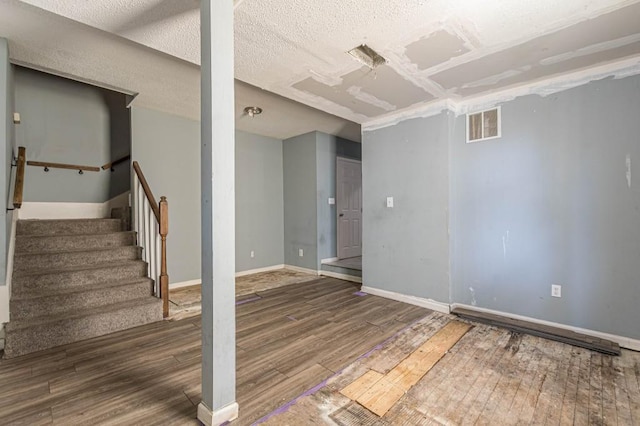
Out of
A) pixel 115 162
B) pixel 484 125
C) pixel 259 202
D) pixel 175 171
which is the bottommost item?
pixel 259 202

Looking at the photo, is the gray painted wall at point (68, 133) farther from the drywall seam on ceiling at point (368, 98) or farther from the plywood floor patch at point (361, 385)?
the plywood floor patch at point (361, 385)

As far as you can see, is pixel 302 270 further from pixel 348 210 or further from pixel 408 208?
pixel 408 208

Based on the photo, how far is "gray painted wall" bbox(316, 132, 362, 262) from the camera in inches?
207

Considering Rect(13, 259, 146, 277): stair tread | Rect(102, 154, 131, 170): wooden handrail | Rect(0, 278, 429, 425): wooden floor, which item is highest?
Rect(102, 154, 131, 170): wooden handrail

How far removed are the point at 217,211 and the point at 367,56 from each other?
1.83m

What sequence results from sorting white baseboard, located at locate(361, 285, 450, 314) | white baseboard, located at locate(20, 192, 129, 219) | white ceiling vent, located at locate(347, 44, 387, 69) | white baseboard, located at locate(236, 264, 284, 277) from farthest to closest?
white baseboard, located at locate(236, 264, 284, 277) < white baseboard, located at locate(20, 192, 129, 219) < white baseboard, located at locate(361, 285, 450, 314) < white ceiling vent, located at locate(347, 44, 387, 69)

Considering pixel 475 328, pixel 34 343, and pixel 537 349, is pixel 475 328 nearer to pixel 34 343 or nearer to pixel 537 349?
pixel 537 349

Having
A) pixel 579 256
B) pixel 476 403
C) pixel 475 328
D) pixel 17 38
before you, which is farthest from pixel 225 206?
pixel 579 256

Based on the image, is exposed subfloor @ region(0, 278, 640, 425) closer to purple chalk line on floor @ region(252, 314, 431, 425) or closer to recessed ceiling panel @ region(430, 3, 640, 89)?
purple chalk line on floor @ region(252, 314, 431, 425)

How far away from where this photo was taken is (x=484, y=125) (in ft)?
10.6

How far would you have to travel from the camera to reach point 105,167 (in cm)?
439

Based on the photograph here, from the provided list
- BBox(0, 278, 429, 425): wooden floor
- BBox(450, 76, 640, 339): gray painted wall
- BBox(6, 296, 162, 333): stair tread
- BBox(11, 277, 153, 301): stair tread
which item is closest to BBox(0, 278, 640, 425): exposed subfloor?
BBox(0, 278, 429, 425): wooden floor

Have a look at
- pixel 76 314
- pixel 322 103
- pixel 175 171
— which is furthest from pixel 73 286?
pixel 322 103

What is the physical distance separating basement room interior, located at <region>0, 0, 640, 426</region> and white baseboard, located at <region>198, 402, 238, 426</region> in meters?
0.01
